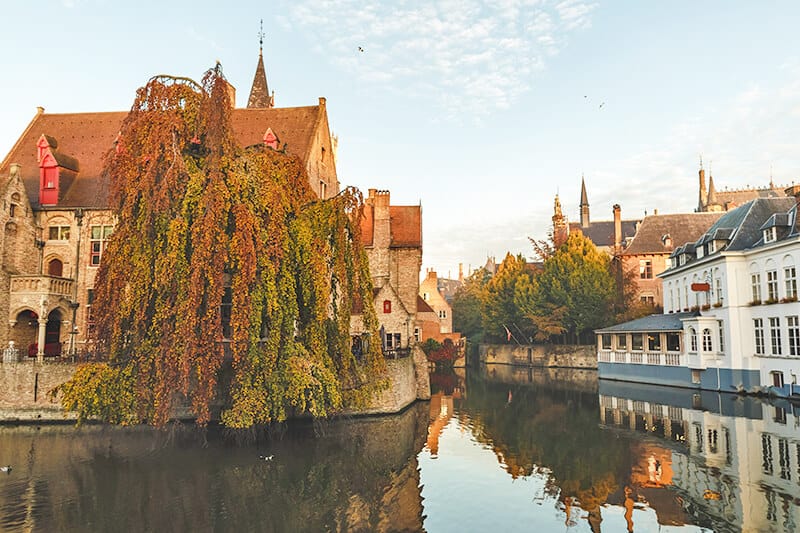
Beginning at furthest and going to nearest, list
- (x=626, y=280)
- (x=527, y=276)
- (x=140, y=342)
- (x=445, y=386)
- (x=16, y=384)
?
1. (x=527, y=276)
2. (x=626, y=280)
3. (x=445, y=386)
4. (x=16, y=384)
5. (x=140, y=342)

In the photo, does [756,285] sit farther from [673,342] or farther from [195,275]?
[195,275]

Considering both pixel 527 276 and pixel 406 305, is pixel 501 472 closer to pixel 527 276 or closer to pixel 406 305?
pixel 406 305

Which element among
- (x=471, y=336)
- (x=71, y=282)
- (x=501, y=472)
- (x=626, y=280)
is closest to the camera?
(x=501, y=472)

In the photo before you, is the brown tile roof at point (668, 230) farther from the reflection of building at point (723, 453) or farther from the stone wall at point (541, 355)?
the reflection of building at point (723, 453)

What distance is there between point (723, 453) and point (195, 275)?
51.3 feet

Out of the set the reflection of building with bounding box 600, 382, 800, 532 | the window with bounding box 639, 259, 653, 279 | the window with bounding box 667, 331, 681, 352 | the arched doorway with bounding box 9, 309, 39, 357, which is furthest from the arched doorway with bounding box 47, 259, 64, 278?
the window with bounding box 639, 259, 653, 279

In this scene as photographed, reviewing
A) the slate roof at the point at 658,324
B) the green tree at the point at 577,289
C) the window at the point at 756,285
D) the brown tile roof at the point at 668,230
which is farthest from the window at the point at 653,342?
the brown tile roof at the point at 668,230

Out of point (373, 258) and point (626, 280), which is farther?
point (626, 280)

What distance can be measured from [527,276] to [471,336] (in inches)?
750

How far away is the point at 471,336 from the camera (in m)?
67.9

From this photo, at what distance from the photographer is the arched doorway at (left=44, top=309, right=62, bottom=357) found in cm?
2452

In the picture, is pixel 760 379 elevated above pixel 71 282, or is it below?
below

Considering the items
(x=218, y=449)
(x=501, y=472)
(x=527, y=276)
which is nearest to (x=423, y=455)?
(x=501, y=472)

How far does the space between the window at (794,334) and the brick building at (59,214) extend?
953 inches
